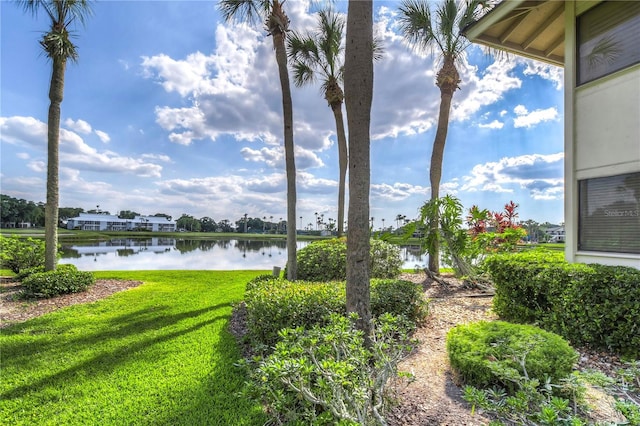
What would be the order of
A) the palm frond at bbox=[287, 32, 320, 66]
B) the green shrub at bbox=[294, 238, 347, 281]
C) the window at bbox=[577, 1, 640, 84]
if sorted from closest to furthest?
1. the window at bbox=[577, 1, 640, 84]
2. the green shrub at bbox=[294, 238, 347, 281]
3. the palm frond at bbox=[287, 32, 320, 66]

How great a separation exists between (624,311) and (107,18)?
12.3 m

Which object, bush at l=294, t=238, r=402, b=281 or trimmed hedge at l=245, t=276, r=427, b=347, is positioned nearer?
trimmed hedge at l=245, t=276, r=427, b=347

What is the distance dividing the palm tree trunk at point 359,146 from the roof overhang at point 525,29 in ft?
11.4

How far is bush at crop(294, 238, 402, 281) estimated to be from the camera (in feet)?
27.7

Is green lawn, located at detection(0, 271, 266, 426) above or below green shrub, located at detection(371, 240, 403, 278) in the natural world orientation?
below

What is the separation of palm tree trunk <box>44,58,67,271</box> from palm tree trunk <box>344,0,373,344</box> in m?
8.40

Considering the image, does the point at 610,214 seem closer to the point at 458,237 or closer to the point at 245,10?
the point at 458,237

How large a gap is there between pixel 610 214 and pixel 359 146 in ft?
13.5

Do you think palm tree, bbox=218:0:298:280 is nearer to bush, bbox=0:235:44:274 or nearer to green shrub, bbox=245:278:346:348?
green shrub, bbox=245:278:346:348

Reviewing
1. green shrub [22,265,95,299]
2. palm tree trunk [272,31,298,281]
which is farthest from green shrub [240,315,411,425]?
green shrub [22,265,95,299]

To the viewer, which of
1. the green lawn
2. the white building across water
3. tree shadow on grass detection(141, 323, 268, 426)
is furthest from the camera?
the white building across water

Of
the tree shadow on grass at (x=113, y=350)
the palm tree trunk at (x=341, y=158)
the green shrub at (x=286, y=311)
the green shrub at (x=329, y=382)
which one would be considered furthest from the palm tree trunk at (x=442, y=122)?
the green shrub at (x=329, y=382)

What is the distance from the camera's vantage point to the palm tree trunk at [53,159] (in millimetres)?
8039

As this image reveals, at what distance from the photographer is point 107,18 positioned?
8.50m
